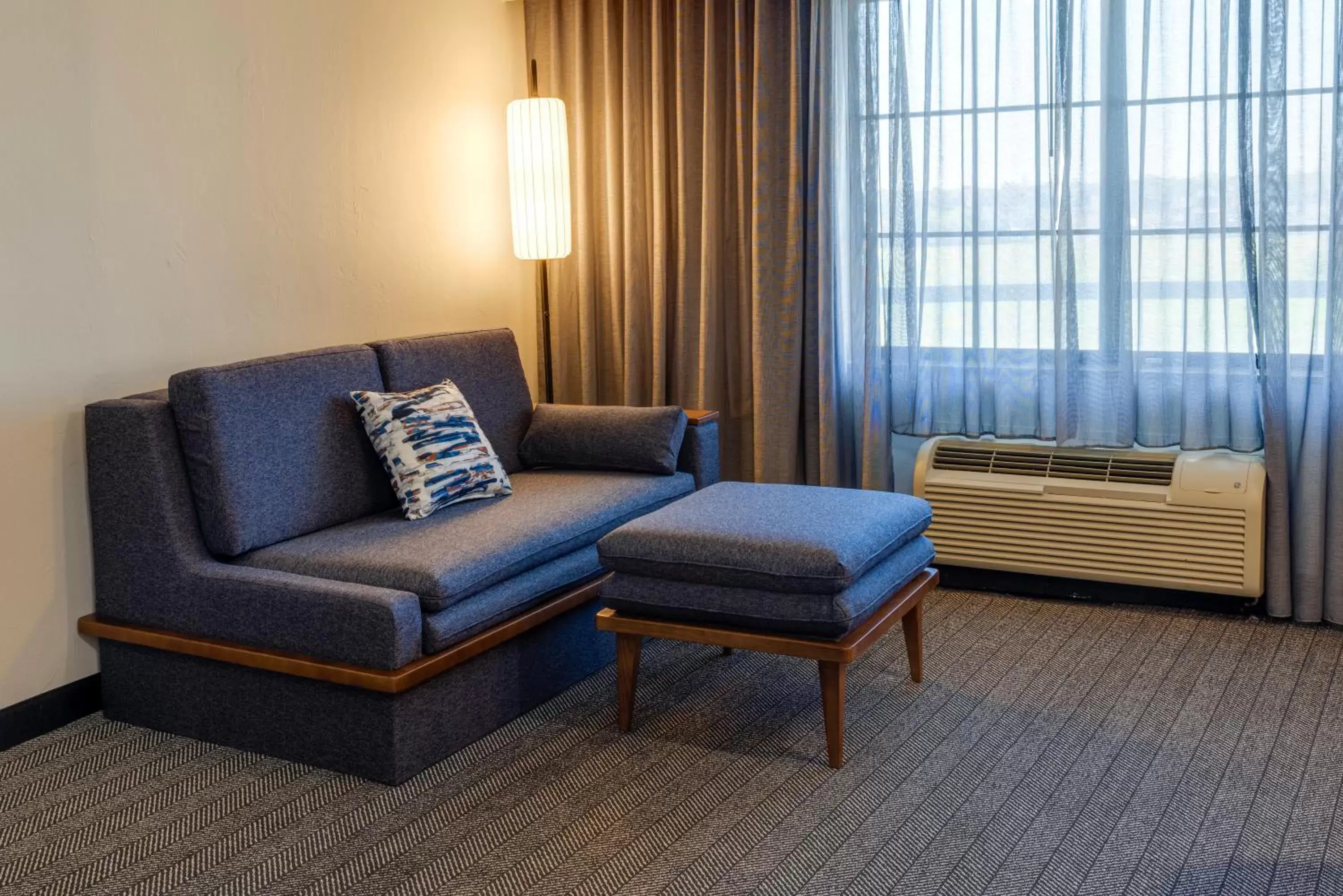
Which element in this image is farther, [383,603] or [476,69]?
[476,69]

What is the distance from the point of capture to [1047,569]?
3863 mm

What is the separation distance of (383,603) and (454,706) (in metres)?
0.33

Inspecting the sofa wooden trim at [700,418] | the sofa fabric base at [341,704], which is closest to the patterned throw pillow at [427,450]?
the sofa fabric base at [341,704]

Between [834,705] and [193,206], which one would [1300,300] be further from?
[193,206]

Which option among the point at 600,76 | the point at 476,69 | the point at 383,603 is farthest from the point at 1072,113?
the point at 383,603

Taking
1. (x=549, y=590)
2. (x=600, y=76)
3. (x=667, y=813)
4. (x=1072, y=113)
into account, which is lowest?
(x=667, y=813)

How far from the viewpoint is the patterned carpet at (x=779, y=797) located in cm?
228

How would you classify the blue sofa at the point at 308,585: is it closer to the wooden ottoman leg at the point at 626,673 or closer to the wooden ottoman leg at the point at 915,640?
the wooden ottoman leg at the point at 626,673

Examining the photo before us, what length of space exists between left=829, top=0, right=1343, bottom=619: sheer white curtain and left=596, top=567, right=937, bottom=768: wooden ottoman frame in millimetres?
1137

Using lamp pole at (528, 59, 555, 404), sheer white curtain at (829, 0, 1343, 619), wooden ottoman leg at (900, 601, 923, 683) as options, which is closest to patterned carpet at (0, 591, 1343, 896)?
wooden ottoman leg at (900, 601, 923, 683)

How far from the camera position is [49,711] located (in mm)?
3002

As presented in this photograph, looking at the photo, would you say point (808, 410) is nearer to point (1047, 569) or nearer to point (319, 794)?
point (1047, 569)

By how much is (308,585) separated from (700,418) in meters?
1.53

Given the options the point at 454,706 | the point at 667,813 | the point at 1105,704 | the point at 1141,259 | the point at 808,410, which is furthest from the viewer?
the point at 808,410
